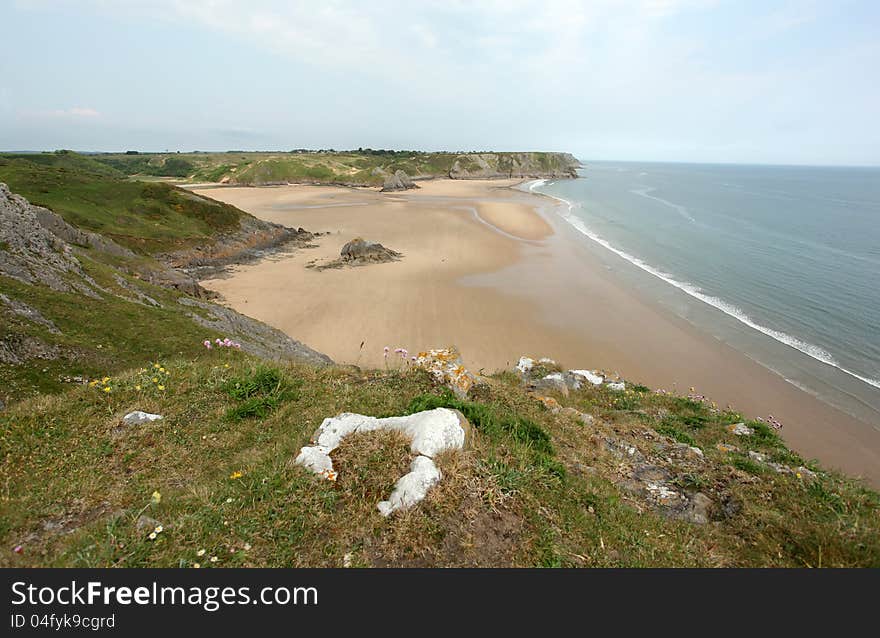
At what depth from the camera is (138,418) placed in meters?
6.06

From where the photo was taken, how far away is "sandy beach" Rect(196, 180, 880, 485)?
15.8 m

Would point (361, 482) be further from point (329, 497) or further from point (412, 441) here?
point (412, 441)

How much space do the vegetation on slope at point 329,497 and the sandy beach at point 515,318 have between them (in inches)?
387

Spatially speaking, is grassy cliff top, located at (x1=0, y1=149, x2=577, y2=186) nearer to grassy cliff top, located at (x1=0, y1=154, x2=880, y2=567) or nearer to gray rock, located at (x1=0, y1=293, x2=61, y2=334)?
gray rock, located at (x1=0, y1=293, x2=61, y2=334)

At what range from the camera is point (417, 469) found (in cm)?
467

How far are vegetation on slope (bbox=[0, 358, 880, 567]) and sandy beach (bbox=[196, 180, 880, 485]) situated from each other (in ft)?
32.3

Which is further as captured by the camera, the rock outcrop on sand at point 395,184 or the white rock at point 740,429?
the rock outcrop on sand at point 395,184

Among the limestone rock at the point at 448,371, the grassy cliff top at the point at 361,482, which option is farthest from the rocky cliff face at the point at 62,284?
the limestone rock at the point at 448,371

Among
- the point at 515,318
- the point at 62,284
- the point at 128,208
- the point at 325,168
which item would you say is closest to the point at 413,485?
the point at 62,284

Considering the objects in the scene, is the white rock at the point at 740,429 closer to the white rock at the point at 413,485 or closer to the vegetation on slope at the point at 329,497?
the vegetation on slope at the point at 329,497

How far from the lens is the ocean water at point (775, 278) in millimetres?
18578

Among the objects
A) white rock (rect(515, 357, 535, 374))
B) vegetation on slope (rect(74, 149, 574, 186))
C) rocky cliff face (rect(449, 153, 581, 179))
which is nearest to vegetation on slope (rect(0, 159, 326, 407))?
white rock (rect(515, 357, 535, 374))
